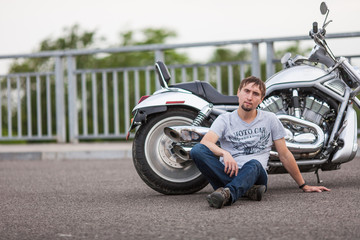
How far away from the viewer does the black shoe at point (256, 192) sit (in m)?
5.35

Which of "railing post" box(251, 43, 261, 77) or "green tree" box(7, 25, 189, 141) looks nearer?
"railing post" box(251, 43, 261, 77)

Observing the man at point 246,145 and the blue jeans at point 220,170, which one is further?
the man at point 246,145

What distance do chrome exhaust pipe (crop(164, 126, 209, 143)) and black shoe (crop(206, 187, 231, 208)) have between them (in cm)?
92

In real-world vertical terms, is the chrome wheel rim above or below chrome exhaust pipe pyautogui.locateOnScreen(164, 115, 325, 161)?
below

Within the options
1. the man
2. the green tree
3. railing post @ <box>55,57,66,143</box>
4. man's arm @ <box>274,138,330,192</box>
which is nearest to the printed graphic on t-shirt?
the man

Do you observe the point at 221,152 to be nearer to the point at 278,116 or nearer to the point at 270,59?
the point at 278,116

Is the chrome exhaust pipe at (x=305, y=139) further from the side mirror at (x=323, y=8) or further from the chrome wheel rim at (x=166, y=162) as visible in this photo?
the side mirror at (x=323, y=8)

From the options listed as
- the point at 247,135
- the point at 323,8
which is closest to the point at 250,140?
the point at 247,135

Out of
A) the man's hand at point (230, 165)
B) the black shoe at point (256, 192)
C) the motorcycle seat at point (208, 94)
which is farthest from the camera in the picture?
the motorcycle seat at point (208, 94)

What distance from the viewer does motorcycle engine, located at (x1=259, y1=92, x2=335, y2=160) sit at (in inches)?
233

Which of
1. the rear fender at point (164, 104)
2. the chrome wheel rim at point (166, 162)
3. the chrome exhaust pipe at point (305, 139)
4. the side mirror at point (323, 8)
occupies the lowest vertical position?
the chrome wheel rim at point (166, 162)

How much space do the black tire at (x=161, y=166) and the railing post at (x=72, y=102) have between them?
5.85 metres

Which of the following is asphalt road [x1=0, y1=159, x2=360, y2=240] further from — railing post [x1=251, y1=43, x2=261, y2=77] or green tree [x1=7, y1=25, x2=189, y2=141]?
green tree [x1=7, y1=25, x2=189, y2=141]

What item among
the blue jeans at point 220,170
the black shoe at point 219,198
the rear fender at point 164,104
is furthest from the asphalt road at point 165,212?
the rear fender at point 164,104
